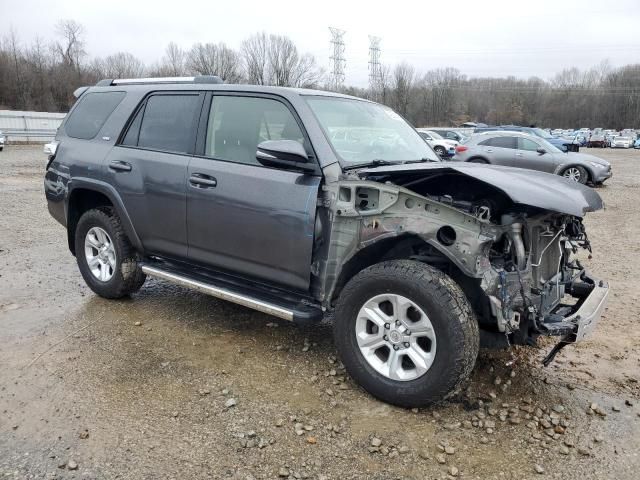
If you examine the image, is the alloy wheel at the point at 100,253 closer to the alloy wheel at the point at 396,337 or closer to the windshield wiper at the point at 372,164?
the windshield wiper at the point at 372,164

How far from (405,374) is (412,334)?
256 millimetres

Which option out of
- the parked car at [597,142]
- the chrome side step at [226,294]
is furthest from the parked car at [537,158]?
the parked car at [597,142]

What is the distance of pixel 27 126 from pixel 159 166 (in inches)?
1554

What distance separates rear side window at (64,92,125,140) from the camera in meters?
4.96

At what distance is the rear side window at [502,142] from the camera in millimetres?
16094

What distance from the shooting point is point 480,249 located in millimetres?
3090

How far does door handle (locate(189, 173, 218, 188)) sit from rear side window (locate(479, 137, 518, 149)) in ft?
45.5

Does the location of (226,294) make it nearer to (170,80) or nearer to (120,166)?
(120,166)

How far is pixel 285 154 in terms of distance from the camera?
3473 millimetres

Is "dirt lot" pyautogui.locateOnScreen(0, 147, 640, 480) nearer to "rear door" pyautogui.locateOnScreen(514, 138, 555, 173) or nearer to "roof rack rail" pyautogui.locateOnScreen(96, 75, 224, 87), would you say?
"roof rack rail" pyautogui.locateOnScreen(96, 75, 224, 87)

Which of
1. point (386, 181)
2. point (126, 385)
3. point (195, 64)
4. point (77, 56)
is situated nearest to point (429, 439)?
point (386, 181)

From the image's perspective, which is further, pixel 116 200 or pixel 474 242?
pixel 116 200

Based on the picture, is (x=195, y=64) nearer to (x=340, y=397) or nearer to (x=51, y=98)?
(x=51, y=98)

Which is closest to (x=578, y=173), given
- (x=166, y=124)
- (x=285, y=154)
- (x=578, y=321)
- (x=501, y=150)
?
(x=501, y=150)
